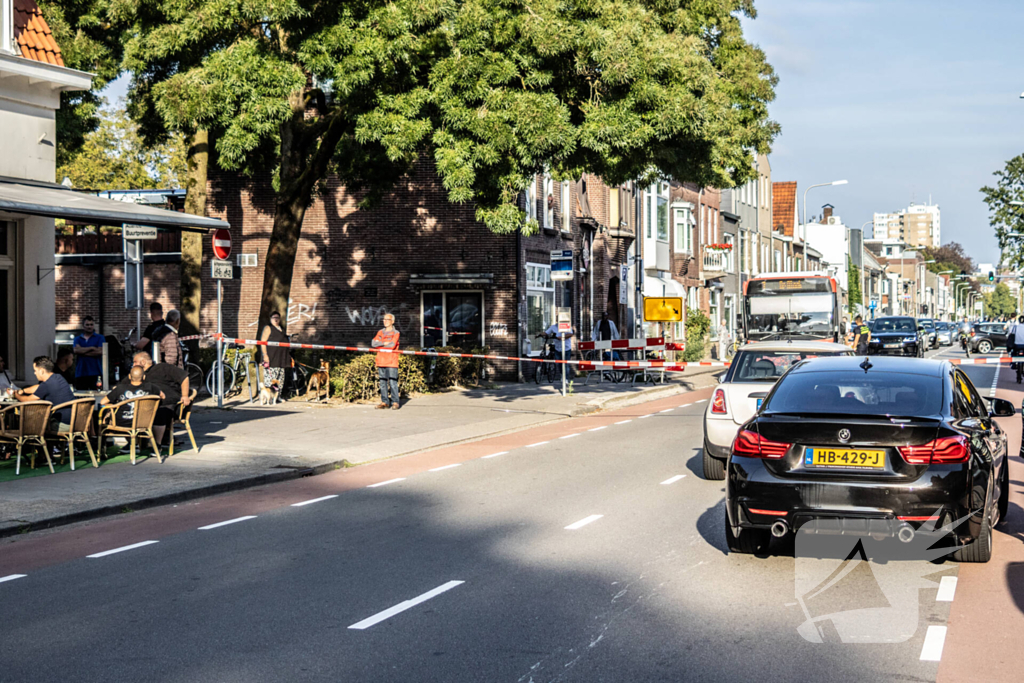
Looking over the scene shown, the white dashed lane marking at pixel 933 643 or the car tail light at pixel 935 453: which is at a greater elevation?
the car tail light at pixel 935 453

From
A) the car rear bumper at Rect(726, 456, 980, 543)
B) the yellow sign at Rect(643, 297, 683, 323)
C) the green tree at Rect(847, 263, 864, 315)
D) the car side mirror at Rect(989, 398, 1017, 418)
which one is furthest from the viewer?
the green tree at Rect(847, 263, 864, 315)

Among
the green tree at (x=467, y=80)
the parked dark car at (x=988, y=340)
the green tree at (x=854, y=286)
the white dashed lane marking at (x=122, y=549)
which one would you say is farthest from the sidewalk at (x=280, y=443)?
the green tree at (x=854, y=286)

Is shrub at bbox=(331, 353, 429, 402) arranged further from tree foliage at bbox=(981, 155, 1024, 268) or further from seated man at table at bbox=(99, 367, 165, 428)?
tree foliage at bbox=(981, 155, 1024, 268)

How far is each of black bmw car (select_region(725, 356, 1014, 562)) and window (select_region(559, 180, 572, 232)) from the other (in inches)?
1089

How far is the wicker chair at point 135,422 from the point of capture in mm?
13266

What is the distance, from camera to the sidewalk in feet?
35.6

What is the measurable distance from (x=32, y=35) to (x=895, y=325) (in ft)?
132

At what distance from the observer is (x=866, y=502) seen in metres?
6.99

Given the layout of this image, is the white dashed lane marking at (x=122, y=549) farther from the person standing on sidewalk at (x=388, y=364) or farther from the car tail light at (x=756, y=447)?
the person standing on sidewalk at (x=388, y=364)

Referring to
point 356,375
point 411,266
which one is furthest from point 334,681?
point 411,266

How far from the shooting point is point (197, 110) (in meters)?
18.0

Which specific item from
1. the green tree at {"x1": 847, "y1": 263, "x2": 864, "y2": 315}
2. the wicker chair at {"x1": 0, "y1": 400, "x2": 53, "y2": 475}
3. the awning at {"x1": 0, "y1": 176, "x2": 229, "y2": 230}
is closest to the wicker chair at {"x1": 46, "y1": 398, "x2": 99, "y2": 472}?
the wicker chair at {"x1": 0, "y1": 400, "x2": 53, "y2": 475}

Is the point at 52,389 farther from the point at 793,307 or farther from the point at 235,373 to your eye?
the point at 793,307

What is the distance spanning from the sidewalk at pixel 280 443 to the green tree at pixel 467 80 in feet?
12.4
